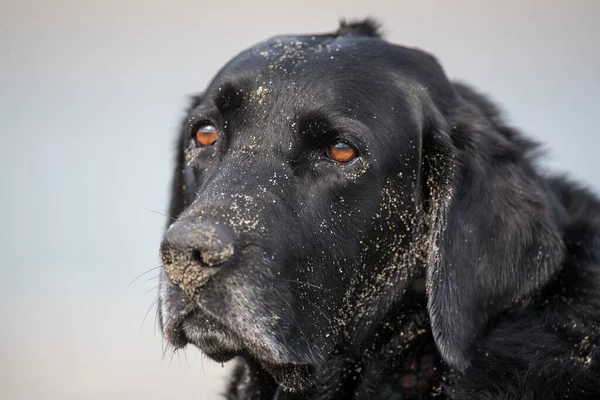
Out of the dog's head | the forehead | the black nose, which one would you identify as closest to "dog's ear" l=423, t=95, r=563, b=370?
the dog's head

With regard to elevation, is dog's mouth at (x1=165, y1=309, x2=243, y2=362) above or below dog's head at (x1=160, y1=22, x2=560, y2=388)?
below

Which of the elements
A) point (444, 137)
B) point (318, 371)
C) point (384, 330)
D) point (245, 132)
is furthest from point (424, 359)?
point (245, 132)

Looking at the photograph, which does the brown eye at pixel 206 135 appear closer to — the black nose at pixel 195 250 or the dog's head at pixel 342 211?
the dog's head at pixel 342 211

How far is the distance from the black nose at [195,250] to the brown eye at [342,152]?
713mm

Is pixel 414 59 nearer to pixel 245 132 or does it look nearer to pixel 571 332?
pixel 245 132

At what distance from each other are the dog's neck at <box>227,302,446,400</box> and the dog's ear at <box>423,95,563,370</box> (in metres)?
0.26

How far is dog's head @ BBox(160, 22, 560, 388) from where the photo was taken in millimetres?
3438

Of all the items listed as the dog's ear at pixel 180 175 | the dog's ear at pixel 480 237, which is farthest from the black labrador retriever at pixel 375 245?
the dog's ear at pixel 180 175

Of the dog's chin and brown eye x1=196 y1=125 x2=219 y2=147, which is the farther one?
brown eye x1=196 y1=125 x2=219 y2=147

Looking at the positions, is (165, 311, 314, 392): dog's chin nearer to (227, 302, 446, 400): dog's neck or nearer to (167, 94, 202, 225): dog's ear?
(227, 302, 446, 400): dog's neck

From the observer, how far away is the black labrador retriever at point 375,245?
3.49m

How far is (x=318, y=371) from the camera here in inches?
151

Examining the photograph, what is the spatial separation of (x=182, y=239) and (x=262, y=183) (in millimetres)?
564

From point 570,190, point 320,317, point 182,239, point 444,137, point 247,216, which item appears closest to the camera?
point 182,239
